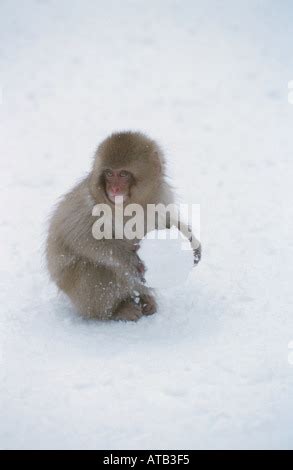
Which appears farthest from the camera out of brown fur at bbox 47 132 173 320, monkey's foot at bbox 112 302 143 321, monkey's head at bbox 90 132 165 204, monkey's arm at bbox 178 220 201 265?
monkey's arm at bbox 178 220 201 265

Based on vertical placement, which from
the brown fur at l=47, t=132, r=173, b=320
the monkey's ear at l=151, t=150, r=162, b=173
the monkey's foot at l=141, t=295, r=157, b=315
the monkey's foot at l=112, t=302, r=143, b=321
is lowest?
the monkey's foot at l=112, t=302, r=143, b=321

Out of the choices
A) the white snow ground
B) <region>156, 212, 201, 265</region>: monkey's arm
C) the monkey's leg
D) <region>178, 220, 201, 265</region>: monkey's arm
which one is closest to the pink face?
<region>156, 212, 201, 265</region>: monkey's arm

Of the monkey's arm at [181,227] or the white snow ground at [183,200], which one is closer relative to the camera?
the white snow ground at [183,200]

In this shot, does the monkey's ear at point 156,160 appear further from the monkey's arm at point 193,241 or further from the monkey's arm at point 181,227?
the monkey's arm at point 193,241

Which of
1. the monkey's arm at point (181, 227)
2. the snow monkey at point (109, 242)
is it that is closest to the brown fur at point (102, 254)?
the snow monkey at point (109, 242)

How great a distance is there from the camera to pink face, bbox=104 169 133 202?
4004 mm

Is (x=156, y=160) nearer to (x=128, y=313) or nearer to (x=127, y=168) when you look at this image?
(x=127, y=168)

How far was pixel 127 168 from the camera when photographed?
4.00 metres

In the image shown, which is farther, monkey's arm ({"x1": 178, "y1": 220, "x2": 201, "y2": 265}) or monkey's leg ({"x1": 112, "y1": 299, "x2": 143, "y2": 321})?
monkey's arm ({"x1": 178, "y1": 220, "x2": 201, "y2": 265})

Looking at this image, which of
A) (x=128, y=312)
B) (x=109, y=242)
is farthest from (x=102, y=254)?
(x=128, y=312)

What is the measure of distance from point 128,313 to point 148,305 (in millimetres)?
159

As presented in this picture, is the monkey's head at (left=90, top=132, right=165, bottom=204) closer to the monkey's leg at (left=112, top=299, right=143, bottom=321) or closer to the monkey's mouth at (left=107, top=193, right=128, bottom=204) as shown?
the monkey's mouth at (left=107, top=193, right=128, bottom=204)

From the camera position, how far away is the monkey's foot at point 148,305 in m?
4.41

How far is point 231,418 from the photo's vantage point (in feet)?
10.5
